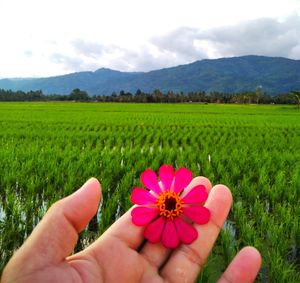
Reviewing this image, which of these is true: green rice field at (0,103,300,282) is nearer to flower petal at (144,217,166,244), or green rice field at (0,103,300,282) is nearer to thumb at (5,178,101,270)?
flower petal at (144,217,166,244)

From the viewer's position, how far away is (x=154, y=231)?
142 cm

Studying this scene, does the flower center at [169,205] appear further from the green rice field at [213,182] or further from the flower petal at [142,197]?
the green rice field at [213,182]

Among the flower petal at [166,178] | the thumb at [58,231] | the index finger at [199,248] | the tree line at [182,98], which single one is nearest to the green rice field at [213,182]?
the index finger at [199,248]

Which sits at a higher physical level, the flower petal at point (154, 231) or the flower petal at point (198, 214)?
the flower petal at point (198, 214)

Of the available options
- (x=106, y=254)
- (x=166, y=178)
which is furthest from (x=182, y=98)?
(x=106, y=254)

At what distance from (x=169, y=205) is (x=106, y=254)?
297 millimetres

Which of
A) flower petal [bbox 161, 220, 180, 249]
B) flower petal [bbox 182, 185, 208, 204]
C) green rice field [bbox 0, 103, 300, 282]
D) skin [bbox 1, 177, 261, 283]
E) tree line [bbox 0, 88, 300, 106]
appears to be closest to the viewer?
skin [bbox 1, 177, 261, 283]

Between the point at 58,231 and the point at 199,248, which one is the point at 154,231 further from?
the point at 58,231

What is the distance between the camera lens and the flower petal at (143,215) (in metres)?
1.45

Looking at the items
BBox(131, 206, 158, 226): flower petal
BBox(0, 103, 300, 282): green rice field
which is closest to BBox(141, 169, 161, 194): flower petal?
BBox(131, 206, 158, 226): flower petal

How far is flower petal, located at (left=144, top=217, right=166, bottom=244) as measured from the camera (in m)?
1.42

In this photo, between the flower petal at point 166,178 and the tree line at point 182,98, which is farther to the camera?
the tree line at point 182,98

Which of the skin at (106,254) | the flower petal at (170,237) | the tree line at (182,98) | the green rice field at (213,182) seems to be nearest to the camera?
the skin at (106,254)

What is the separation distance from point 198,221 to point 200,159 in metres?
4.67
